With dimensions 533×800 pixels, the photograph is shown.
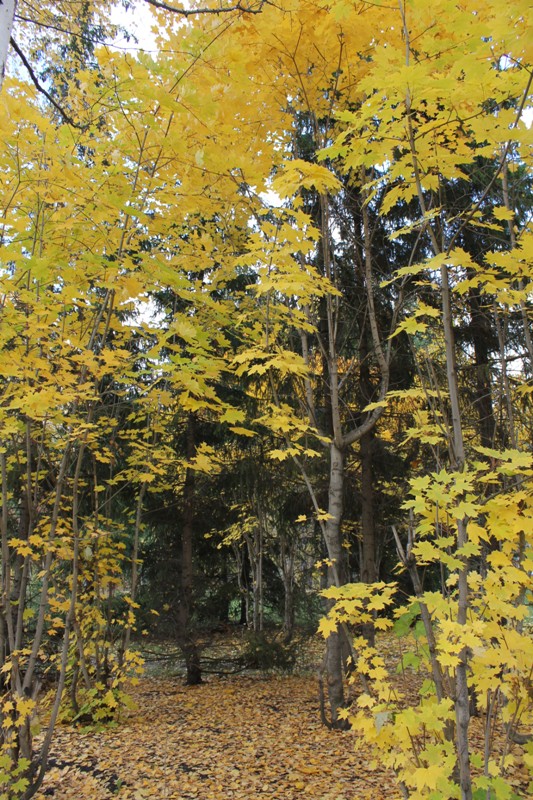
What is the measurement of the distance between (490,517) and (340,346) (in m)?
3.90

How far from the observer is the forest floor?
11.6 feet

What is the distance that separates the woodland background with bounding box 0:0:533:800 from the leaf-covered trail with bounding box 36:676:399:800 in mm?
417

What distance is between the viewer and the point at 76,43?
4219mm

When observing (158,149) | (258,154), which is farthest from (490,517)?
(258,154)

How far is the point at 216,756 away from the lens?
421cm

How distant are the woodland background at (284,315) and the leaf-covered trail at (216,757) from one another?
417mm

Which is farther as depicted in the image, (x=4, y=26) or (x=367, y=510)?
(x=367, y=510)

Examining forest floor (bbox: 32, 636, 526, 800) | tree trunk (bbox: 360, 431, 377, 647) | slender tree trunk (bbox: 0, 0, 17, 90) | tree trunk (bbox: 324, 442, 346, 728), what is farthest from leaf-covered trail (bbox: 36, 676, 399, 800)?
slender tree trunk (bbox: 0, 0, 17, 90)

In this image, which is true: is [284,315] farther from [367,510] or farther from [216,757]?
[216,757]

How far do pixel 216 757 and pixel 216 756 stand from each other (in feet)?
0.08

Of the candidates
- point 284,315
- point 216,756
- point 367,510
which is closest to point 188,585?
point 216,756

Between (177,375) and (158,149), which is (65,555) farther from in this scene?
(158,149)

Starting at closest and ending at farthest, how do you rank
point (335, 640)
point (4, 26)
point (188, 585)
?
point (4, 26) → point (335, 640) → point (188, 585)

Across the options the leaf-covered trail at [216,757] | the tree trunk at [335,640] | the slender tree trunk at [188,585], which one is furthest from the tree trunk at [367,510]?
the slender tree trunk at [188,585]
